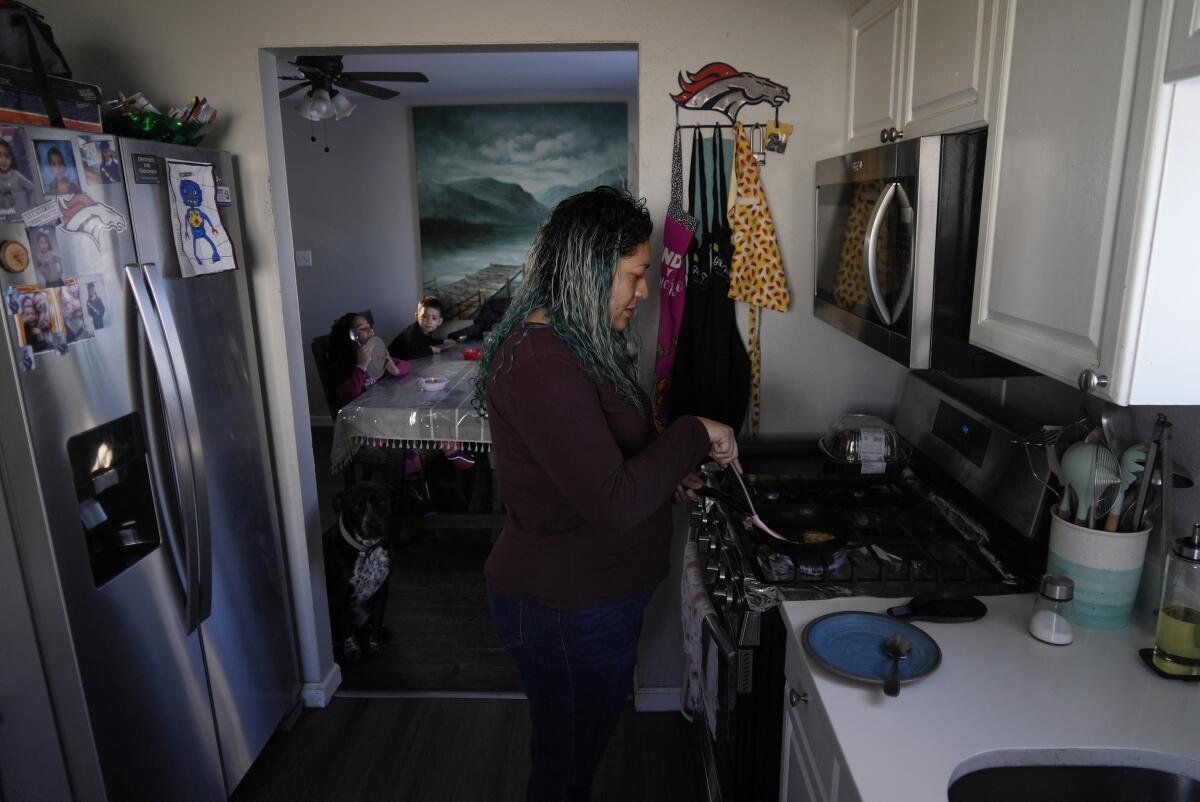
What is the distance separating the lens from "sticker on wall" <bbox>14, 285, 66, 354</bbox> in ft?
4.77

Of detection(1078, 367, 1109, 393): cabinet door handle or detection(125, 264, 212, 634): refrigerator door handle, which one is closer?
detection(1078, 367, 1109, 393): cabinet door handle

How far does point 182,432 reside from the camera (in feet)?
6.07

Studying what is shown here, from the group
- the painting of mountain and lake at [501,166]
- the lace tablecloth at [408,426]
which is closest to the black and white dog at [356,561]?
the lace tablecloth at [408,426]

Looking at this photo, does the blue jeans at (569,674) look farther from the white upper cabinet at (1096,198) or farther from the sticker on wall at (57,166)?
the sticker on wall at (57,166)

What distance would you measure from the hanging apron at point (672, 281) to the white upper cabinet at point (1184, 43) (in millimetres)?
1339

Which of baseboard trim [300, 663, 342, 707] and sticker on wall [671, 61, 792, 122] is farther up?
sticker on wall [671, 61, 792, 122]

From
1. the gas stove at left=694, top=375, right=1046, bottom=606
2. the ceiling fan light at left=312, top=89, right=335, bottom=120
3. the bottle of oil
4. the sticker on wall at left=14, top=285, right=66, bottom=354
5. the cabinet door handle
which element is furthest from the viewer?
the ceiling fan light at left=312, top=89, right=335, bottom=120

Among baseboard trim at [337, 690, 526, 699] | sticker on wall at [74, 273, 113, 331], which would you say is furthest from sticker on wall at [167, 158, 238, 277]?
baseboard trim at [337, 690, 526, 699]

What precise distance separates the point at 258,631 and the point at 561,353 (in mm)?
1461

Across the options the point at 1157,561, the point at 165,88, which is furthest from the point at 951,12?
the point at 165,88

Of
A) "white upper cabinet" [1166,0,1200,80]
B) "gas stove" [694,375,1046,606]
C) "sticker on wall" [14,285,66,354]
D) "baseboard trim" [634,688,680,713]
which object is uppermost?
"white upper cabinet" [1166,0,1200,80]

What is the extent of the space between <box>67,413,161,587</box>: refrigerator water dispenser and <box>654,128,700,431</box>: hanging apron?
1298 mm

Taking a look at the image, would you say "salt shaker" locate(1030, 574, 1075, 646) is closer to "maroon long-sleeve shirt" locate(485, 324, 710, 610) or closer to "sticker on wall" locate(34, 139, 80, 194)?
"maroon long-sleeve shirt" locate(485, 324, 710, 610)

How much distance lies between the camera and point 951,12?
1.43 m
